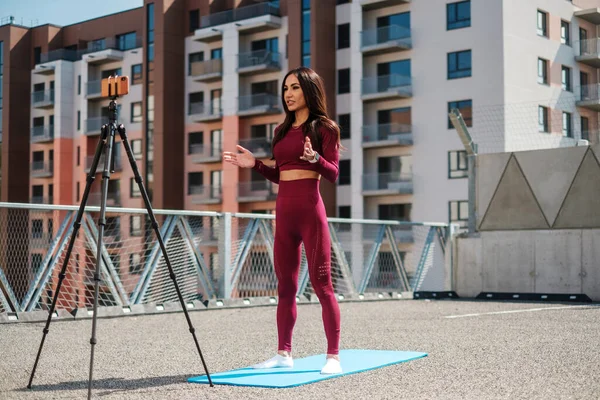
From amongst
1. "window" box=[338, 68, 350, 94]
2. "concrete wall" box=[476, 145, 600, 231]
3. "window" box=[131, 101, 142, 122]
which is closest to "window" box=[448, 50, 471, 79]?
"window" box=[338, 68, 350, 94]

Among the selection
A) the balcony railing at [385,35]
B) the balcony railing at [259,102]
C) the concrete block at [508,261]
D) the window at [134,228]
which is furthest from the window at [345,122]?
the concrete block at [508,261]

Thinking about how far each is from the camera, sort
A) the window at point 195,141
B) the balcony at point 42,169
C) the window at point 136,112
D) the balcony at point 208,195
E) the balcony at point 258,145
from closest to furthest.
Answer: the balcony at point 258,145 → the balcony at point 208,195 → the window at point 195,141 → the window at point 136,112 → the balcony at point 42,169

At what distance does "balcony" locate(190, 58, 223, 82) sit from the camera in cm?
5297

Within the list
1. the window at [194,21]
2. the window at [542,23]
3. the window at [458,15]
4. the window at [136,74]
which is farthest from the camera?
the window at [136,74]

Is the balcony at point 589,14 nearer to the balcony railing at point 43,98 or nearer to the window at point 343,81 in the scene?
the window at point 343,81

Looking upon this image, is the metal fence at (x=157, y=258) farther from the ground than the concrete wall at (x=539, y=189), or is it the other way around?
the concrete wall at (x=539, y=189)

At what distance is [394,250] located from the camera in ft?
53.8

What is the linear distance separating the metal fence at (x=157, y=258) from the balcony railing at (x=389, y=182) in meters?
28.6

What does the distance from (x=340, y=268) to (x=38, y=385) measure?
400 inches

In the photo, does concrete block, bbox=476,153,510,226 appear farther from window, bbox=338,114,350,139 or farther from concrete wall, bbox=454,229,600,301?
window, bbox=338,114,350,139

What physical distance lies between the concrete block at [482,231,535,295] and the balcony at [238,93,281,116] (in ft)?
113

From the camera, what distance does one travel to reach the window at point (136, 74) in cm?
5834

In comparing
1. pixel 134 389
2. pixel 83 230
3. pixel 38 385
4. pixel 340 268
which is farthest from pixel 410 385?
pixel 340 268

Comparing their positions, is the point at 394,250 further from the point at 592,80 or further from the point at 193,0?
the point at 193,0
